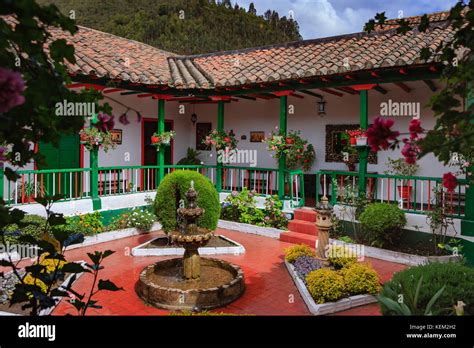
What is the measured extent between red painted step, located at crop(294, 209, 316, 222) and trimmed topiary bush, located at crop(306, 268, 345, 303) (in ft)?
12.4

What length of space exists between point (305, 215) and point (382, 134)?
771 cm

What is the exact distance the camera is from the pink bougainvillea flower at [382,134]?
1849mm

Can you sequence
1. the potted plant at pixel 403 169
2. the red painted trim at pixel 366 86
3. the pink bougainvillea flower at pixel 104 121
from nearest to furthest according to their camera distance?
the pink bougainvillea flower at pixel 104 121
the red painted trim at pixel 366 86
the potted plant at pixel 403 169

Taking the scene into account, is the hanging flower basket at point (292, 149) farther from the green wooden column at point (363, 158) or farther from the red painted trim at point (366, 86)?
the red painted trim at point (366, 86)

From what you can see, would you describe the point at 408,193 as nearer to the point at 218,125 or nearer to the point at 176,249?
the point at 176,249

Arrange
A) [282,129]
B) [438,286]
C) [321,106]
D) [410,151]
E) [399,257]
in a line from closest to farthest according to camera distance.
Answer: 1. [410,151]
2. [438,286]
3. [399,257]
4. [282,129]
5. [321,106]

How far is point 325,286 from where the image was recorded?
207 inches

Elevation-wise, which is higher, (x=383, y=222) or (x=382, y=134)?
(x=382, y=134)

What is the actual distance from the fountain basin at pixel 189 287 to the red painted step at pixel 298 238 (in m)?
2.66

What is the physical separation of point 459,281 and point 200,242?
3.37 m

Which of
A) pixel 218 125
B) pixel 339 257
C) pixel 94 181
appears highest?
pixel 218 125

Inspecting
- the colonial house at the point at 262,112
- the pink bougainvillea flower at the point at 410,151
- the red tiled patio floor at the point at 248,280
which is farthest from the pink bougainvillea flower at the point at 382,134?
the colonial house at the point at 262,112

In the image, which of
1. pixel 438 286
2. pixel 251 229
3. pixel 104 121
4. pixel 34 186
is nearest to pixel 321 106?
pixel 251 229

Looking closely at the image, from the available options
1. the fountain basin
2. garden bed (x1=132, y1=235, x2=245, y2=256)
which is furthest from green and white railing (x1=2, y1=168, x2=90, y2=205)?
the fountain basin
